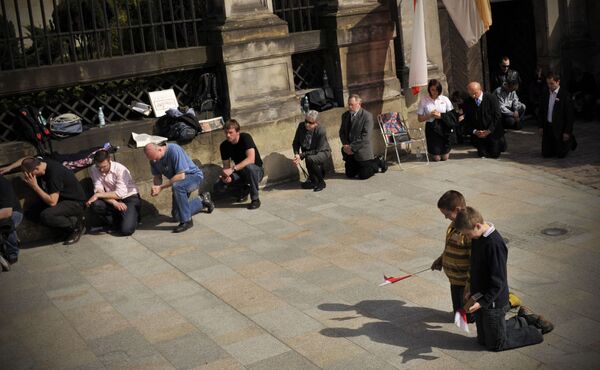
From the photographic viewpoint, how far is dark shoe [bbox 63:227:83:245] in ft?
39.2

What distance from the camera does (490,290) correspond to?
7730 mm

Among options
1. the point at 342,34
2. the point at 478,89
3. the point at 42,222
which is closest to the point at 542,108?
the point at 478,89

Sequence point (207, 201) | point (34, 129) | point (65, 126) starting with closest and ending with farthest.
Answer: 1. point (34, 129)
2. point (65, 126)
3. point (207, 201)

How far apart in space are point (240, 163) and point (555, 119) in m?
5.33

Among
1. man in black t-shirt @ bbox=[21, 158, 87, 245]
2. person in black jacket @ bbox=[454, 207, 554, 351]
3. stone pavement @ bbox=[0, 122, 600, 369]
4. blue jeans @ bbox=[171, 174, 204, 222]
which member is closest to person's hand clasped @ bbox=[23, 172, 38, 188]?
man in black t-shirt @ bbox=[21, 158, 87, 245]

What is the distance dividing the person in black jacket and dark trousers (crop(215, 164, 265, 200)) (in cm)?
556

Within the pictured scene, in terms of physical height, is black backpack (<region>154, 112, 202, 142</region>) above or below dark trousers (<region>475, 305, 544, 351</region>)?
above

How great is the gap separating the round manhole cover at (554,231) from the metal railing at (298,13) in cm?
576

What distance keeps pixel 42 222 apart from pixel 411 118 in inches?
277

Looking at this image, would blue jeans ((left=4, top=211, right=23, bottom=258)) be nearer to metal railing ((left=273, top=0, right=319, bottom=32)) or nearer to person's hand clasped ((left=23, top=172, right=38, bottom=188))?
person's hand clasped ((left=23, top=172, right=38, bottom=188))

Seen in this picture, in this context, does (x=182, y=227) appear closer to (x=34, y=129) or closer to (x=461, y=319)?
(x=34, y=129)

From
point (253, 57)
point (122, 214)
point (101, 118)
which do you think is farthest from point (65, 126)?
point (253, 57)

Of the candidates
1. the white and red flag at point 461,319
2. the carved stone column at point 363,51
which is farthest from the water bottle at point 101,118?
the white and red flag at point 461,319

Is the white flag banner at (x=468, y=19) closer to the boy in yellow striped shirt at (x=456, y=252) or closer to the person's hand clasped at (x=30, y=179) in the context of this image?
the person's hand clasped at (x=30, y=179)
